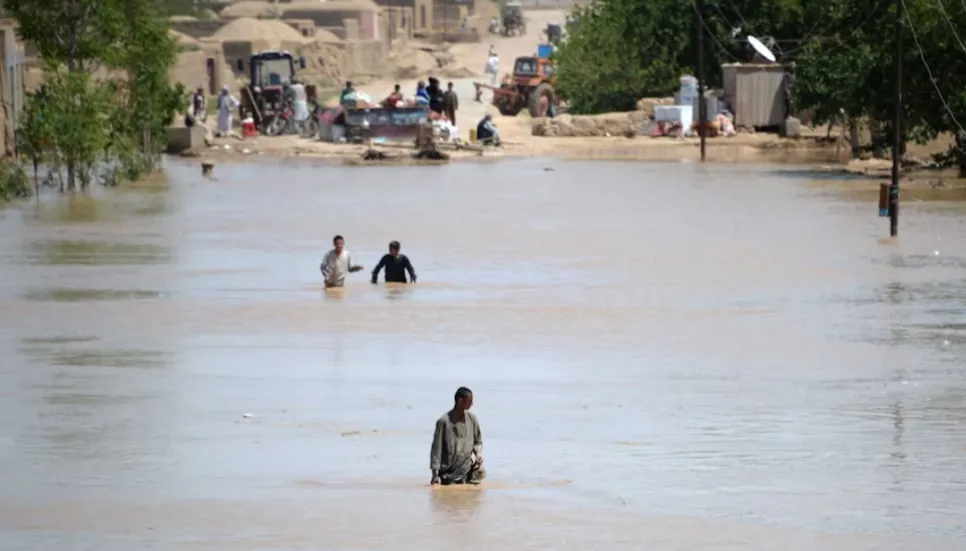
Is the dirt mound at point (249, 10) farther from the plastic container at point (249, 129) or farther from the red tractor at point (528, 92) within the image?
the plastic container at point (249, 129)

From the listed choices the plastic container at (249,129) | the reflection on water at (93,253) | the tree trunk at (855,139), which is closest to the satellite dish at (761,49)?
the tree trunk at (855,139)

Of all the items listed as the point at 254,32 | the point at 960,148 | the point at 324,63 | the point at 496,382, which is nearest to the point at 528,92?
the point at 254,32

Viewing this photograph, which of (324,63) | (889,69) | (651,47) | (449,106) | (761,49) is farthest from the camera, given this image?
(324,63)

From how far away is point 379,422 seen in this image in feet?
59.6

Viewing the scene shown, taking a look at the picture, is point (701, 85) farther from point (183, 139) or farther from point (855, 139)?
point (183, 139)

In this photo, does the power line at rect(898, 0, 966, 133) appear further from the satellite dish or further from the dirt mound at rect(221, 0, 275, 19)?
the dirt mound at rect(221, 0, 275, 19)

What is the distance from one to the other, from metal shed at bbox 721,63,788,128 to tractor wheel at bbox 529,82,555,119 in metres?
6.62

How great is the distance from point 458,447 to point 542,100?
50060 millimetres

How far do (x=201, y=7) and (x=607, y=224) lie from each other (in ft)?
272

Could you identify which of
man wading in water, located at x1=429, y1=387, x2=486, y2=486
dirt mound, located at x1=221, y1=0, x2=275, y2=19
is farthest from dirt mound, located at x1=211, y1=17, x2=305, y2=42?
man wading in water, located at x1=429, y1=387, x2=486, y2=486

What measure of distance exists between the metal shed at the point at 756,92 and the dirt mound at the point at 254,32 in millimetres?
29343

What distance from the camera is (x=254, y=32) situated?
84688 millimetres

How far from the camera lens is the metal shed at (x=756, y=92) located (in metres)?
57.4

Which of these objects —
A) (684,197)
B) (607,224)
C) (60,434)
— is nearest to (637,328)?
(60,434)
